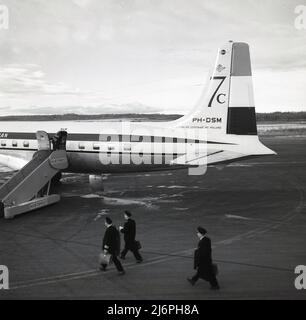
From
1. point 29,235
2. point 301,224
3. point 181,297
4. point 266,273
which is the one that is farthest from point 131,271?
point 301,224

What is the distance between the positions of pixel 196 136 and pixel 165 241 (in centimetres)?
838

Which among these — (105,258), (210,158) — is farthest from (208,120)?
(105,258)

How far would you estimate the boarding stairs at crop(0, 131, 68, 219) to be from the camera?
68.5ft

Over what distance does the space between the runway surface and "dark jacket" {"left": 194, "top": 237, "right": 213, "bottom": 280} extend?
0.54 metres

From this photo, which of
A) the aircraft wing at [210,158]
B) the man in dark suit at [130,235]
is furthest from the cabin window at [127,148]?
the man in dark suit at [130,235]

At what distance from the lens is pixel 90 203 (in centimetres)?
2409

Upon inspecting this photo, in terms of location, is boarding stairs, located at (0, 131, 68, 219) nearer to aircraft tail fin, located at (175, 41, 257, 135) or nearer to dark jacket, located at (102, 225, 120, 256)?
dark jacket, located at (102, 225, 120, 256)

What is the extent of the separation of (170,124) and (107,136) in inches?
161

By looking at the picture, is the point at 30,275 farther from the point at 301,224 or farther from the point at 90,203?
the point at 301,224

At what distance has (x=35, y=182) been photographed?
888 inches

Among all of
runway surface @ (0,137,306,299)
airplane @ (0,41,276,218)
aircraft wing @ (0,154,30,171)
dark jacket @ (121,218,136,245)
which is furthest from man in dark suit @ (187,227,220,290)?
aircraft wing @ (0,154,30,171)

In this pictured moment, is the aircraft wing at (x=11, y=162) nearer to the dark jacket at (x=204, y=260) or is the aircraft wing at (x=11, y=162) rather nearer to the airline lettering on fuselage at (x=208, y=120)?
the airline lettering on fuselage at (x=208, y=120)
